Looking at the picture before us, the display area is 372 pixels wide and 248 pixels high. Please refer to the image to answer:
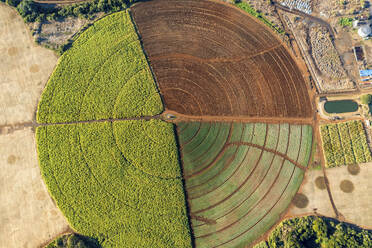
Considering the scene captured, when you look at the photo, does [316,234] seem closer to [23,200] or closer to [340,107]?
[340,107]

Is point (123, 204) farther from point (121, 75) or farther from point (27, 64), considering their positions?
point (27, 64)

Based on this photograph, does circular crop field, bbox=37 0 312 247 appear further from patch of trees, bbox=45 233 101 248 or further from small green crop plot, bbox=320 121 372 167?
small green crop plot, bbox=320 121 372 167

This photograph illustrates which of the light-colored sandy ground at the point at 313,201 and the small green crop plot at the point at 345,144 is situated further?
the small green crop plot at the point at 345,144

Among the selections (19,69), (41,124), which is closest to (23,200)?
(41,124)

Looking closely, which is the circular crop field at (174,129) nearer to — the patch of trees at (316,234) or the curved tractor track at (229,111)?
the curved tractor track at (229,111)

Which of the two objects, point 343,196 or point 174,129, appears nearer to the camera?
point 343,196

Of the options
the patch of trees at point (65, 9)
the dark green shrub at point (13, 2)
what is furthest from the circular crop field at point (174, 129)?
the dark green shrub at point (13, 2)
